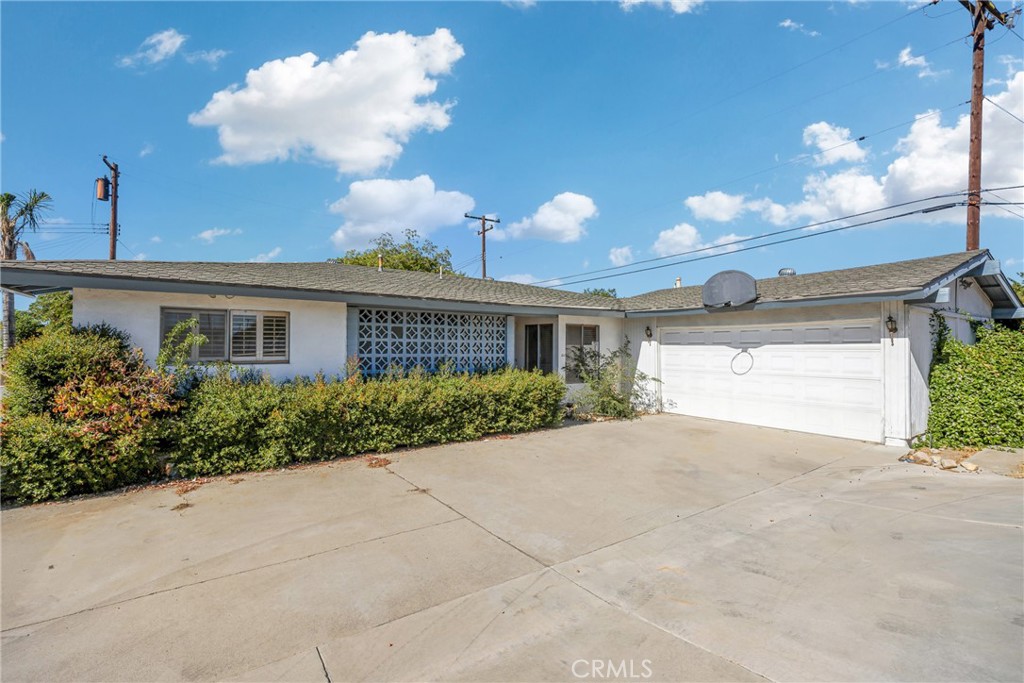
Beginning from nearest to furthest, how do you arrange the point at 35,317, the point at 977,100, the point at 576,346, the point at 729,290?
the point at 729,290, the point at 977,100, the point at 576,346, the point at 35,317

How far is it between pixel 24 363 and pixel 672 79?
16.1 m

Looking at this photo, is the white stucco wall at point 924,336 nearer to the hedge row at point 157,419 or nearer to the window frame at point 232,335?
the hedge row at point 157,419

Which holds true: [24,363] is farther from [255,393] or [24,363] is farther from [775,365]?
[775,365]

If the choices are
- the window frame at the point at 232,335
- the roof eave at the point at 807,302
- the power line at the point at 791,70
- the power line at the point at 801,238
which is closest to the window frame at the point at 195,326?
the window frame at the point at 232,335

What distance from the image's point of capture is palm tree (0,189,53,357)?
51.4ft

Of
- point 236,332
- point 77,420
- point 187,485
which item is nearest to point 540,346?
point 236,332

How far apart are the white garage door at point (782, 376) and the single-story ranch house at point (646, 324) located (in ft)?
0.09

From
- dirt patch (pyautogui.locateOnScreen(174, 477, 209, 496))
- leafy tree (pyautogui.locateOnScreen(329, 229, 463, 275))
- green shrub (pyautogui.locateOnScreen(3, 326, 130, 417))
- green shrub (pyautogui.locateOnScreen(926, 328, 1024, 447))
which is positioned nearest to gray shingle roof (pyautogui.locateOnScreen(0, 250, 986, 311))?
green shrub (pyautogui.locateOnScreen(3, 326, 130, 417))

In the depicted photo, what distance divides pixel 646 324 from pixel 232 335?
9.98 metres

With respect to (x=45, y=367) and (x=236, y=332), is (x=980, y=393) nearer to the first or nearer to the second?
(x=236, y=332)

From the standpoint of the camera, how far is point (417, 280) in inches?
473

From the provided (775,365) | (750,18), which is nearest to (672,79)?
(750,18)

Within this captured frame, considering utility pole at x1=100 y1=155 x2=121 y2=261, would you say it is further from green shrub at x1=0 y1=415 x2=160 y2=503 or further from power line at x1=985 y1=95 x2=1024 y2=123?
power line at x1=985 y1=95 x2=1024 y2=123

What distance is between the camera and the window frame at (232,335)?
7.43 meters
